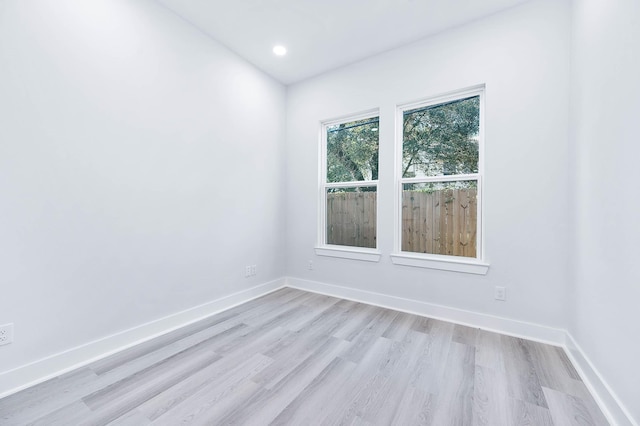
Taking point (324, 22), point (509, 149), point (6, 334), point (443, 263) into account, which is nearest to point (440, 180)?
point (509, 149)

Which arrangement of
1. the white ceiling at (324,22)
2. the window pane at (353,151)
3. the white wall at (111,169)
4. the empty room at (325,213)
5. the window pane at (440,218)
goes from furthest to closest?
1. the window pane at (353,151)
2. the window pane at (440,218)
3. the white ceiling at (324,22)
4. the white wall at (111,169)
5. the empty room at (325,213)

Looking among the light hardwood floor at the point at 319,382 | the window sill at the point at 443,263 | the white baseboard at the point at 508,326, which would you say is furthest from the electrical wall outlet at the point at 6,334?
the window sill at the point at 443,263

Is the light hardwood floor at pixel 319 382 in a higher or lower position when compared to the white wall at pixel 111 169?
lower

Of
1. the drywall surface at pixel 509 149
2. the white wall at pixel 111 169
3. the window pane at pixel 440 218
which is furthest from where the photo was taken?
the window pane at pixel 440 218

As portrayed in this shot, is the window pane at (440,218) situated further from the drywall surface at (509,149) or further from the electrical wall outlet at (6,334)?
the electrical wall outlet at (6,334)

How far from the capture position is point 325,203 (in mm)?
3621

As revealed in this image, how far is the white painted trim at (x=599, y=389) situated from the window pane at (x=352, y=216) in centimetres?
188

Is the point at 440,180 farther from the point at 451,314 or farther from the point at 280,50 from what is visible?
the point at 280,50

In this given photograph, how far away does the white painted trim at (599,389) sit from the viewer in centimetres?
130

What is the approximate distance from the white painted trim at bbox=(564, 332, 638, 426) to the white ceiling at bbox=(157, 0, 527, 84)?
2.86 metres

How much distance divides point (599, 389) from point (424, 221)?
171 cm

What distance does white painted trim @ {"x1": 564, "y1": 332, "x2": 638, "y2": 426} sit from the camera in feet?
4.26

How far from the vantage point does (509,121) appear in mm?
2369

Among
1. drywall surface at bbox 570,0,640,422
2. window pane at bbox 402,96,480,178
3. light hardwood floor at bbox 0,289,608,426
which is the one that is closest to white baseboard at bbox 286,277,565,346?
light hardwood floor at bbox 0,289,608,426
